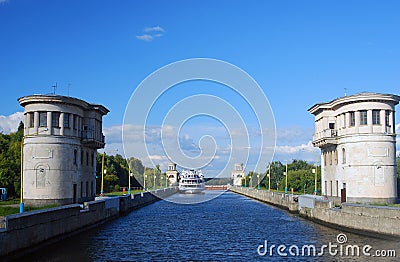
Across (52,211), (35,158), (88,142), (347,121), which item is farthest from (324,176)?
(52,211)

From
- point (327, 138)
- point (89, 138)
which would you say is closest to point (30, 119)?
point (89, 138)

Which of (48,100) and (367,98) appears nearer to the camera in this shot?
(48,100)

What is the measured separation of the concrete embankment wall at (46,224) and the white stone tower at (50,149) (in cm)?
454

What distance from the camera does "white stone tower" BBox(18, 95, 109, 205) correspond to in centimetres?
4784

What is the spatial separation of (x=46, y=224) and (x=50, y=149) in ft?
60.2

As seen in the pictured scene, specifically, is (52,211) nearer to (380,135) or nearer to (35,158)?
(35,158)

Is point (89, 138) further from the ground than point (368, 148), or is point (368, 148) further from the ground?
point (89, 138)

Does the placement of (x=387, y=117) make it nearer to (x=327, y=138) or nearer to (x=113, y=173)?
(x=327, y=138)

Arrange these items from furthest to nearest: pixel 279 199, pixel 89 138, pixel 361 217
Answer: pixel 279 199, pixel 89 138, pixel 361 217

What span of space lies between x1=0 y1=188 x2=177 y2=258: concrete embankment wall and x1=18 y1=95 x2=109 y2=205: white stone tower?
4.54 m

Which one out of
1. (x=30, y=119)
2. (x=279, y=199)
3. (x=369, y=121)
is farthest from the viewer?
(x=279, y=199)

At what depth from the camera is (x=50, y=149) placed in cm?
4822

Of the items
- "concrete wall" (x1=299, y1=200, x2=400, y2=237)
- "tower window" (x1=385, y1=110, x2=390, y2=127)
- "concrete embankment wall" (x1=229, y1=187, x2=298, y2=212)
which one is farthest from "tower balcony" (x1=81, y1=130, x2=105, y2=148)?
"tower window" (x1=385, y1=110, x2=390, y2=127)

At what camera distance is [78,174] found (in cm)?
5234
